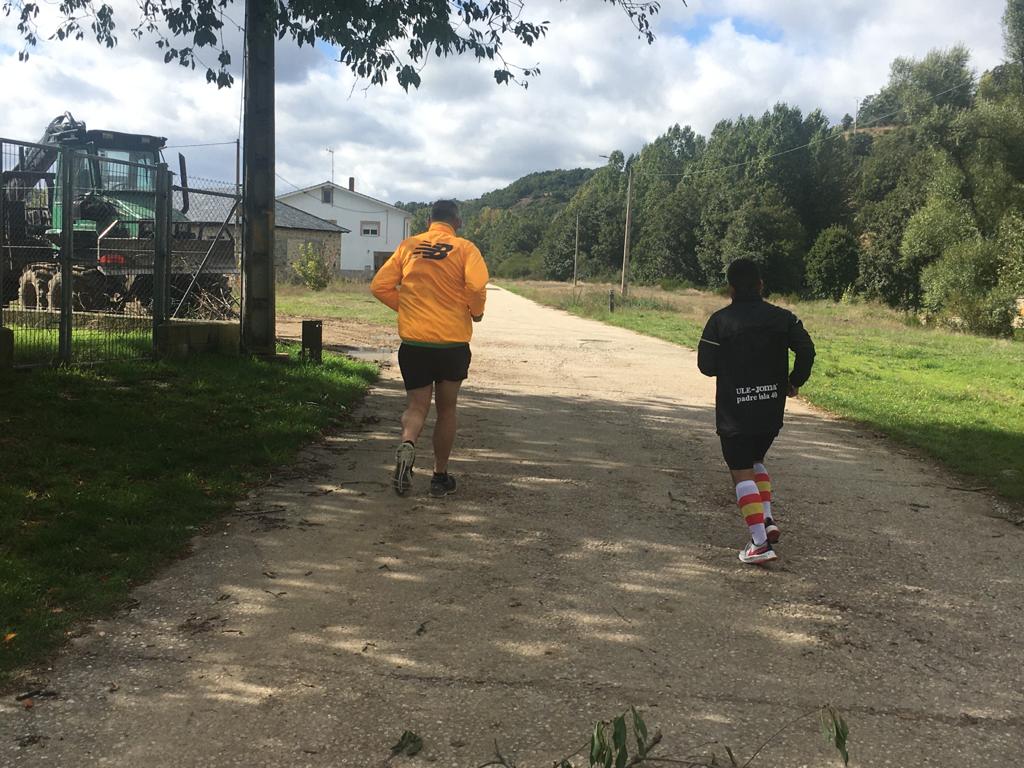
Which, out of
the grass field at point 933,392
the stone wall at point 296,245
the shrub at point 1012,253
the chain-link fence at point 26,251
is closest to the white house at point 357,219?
the stone wall at point 296,245

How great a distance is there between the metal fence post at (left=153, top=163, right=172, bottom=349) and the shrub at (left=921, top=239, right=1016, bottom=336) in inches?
1260

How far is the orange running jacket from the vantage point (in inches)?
212

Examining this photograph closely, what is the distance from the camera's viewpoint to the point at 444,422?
18.2ft

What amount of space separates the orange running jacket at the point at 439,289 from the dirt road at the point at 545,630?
1.09 meters

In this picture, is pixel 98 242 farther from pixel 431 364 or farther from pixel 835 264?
pixel 835 264

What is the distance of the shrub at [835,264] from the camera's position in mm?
63875

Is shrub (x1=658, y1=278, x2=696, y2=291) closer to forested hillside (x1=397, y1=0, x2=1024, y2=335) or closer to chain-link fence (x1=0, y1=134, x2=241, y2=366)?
forested hillside (x1=397, y1=0, x2=1024, y2=335)

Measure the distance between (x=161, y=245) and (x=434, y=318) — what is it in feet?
17.9

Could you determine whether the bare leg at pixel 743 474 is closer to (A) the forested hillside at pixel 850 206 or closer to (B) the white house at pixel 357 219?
(A) the forested hillside at pixel 850 206

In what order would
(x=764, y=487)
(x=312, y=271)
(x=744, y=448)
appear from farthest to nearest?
(x=312, y=271)
(x=764, y=487)
(x=744, y=448)

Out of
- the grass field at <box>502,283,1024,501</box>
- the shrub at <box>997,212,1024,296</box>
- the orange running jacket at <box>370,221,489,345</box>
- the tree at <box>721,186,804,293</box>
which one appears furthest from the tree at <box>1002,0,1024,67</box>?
the orange running jacket at <box>370,221,489,345</box>

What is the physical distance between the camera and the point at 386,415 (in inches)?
334

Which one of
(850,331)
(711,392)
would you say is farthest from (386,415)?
(850,331)

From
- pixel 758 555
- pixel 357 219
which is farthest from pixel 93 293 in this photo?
pixel 357 219
